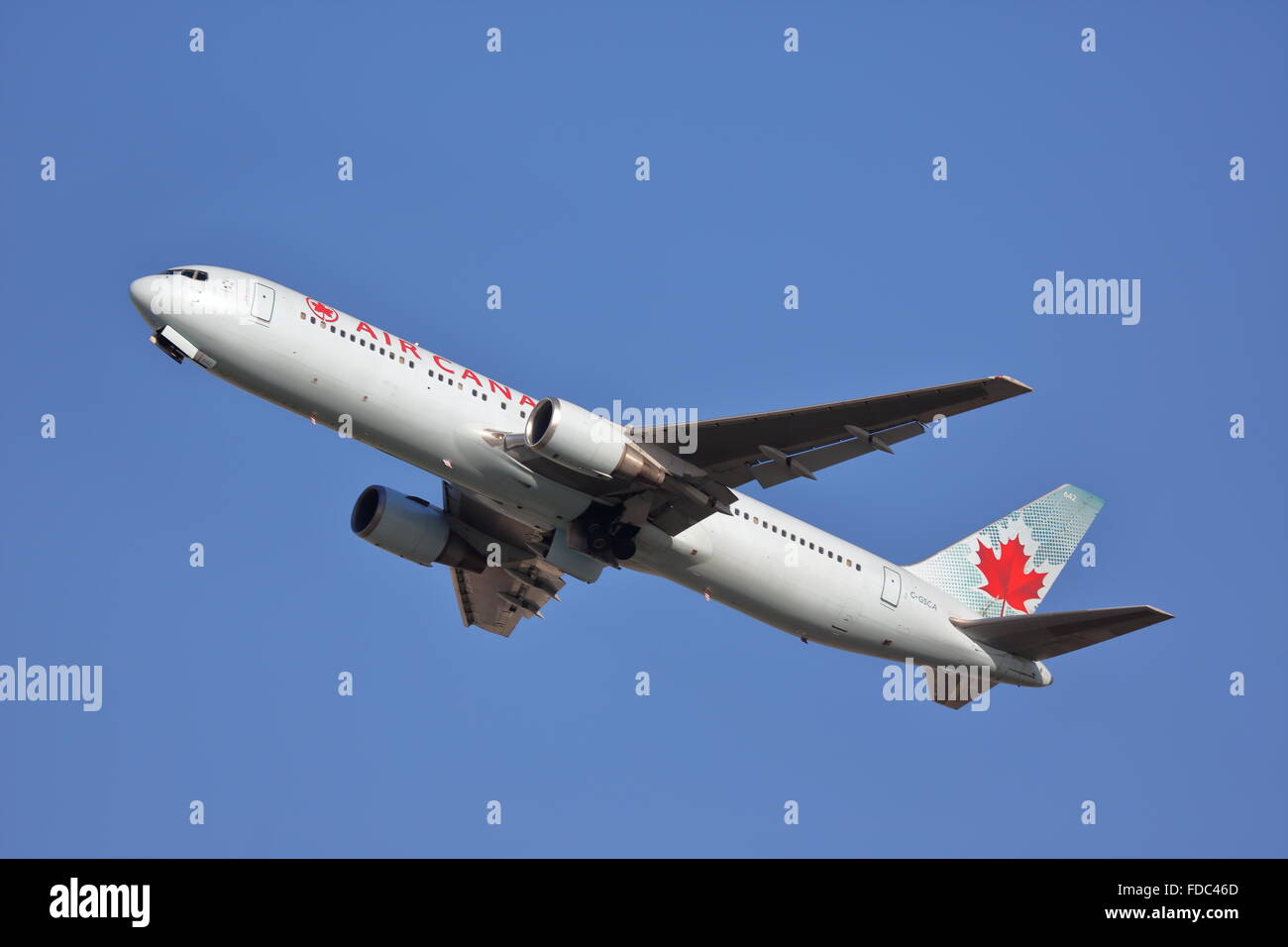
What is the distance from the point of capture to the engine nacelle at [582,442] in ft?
103

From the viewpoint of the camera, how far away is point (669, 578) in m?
35.3

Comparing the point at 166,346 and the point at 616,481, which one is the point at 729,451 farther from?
the point at 166,346

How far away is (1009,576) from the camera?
135 ft

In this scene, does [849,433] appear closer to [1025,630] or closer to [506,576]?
[1025,630]

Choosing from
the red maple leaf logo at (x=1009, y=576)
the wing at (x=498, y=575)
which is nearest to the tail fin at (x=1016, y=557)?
the red maple leaf logo at (x=1009, y=576)

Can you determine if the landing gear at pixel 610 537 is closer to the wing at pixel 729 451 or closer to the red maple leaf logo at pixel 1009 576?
the wing at pixel 729 451

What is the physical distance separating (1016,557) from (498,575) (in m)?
14.9

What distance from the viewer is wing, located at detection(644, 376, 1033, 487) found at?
30.4 metres

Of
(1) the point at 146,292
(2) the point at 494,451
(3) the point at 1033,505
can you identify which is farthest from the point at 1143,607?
(1) the point at 146,292

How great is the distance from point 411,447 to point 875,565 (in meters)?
12.6

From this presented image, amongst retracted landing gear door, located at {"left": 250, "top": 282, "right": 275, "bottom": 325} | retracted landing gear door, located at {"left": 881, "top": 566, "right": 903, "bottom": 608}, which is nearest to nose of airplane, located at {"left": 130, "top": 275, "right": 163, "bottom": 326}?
retracted landing gear door, located at {"left": 250, "top": 282, "right": 275, "bottom": 325}

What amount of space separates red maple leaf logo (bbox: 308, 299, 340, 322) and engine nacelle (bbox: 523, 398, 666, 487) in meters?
4.87

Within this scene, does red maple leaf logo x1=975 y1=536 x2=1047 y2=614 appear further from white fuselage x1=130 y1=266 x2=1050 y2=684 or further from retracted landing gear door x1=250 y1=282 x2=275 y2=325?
retracted landing gear door x1=250 y1=282 x2=275 y2=325

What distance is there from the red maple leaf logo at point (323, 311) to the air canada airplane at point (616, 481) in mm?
36
